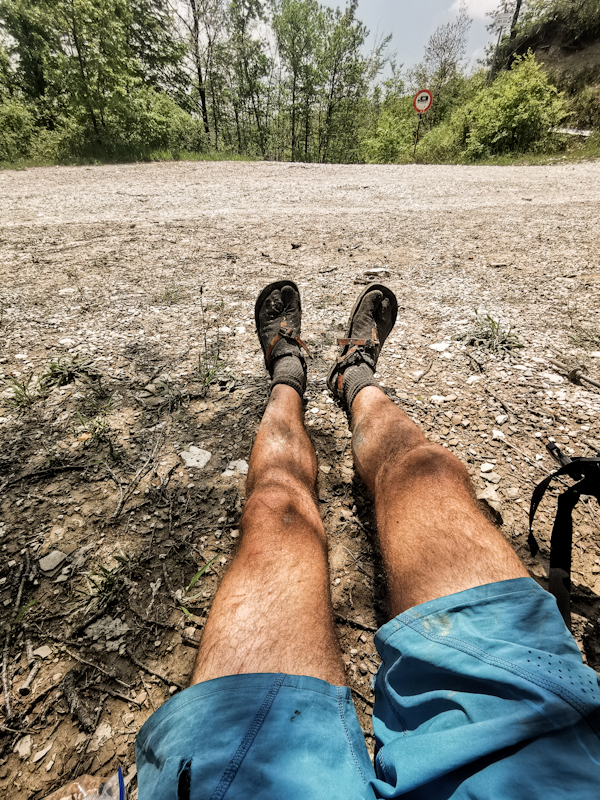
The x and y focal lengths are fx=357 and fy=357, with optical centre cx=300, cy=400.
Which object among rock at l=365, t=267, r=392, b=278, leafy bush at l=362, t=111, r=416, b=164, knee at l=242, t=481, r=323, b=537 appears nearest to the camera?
knee at l=242, t=481, r=323, b=537

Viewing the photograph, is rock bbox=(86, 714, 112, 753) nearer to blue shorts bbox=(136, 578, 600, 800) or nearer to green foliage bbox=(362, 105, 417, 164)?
blue shorts bbox=(136, 578, 600, 800)

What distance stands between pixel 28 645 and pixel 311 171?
10.8 metres

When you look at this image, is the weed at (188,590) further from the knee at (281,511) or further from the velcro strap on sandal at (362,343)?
the velcro strap on sandal at (362,343)

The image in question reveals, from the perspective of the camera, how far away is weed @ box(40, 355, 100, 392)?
86.0 inches

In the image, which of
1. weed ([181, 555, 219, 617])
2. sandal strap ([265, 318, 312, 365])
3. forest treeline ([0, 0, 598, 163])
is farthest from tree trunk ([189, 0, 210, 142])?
weed ([181, 555, 219, 617])

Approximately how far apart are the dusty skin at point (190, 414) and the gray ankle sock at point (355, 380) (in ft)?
0.54

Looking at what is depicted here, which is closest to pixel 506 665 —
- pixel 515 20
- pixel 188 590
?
pixel 188 590

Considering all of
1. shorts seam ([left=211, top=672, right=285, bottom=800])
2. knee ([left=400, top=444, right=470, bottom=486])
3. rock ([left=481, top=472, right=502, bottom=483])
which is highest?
knee ([left=400, top=444, right=470, bottom=486])

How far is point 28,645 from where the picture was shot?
1.13 m

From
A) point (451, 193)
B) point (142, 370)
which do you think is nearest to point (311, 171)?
point (451, 193)

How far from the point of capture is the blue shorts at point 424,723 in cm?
65

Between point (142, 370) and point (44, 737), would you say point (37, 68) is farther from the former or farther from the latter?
point (44, 737)

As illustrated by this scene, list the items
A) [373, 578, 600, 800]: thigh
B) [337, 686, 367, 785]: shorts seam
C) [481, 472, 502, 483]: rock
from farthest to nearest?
[481, 472, 502, 483]: rock < [337, 686, 367, 785]: shorts seam < [373, 578, 600, 800]: thigh

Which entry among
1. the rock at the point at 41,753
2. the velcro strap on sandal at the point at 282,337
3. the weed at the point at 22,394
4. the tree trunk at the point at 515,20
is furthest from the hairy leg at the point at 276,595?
the tree trunk at the point at 515,20
